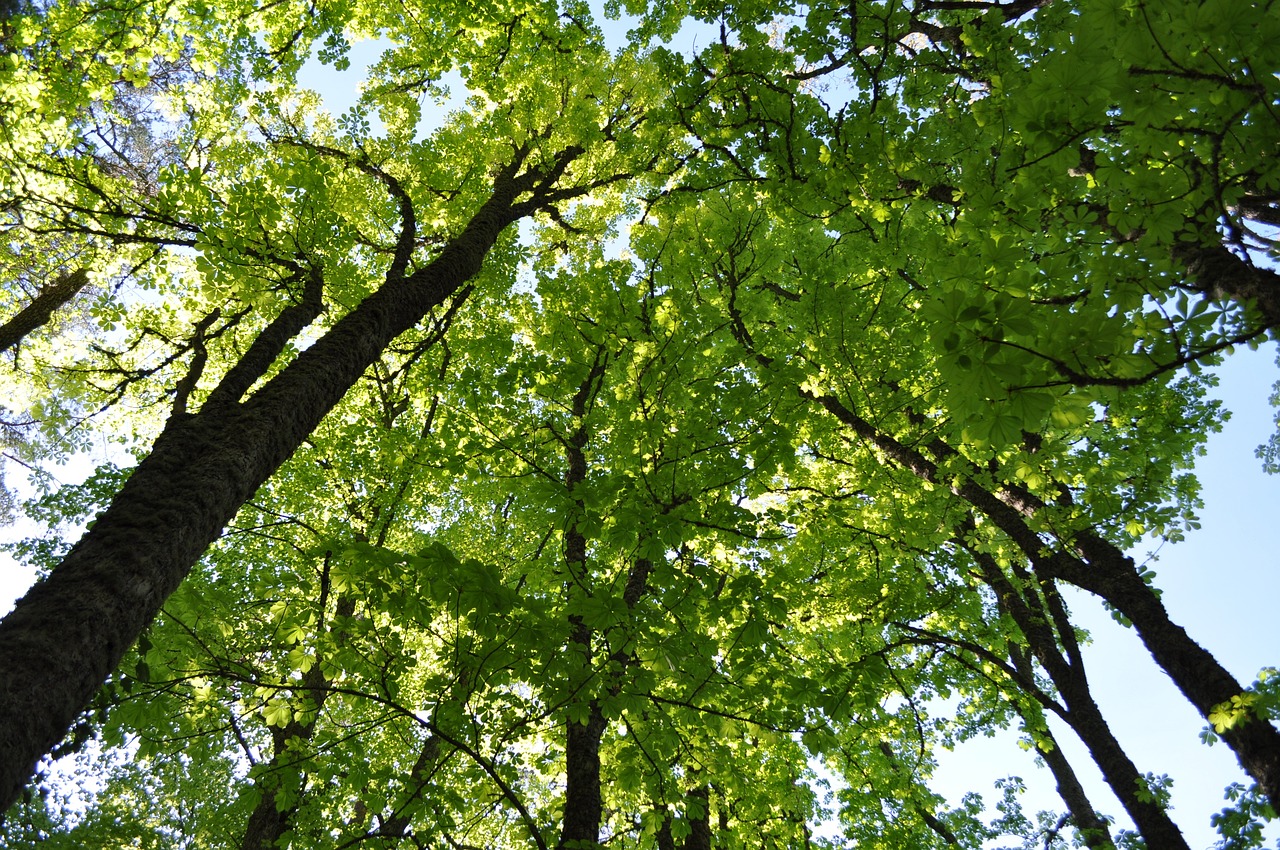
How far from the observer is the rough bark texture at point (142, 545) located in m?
1.98

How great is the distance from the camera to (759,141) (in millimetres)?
4934

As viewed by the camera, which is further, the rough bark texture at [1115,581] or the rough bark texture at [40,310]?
the rough bark texture at [40,310]

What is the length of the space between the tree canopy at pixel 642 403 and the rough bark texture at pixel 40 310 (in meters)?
0.08

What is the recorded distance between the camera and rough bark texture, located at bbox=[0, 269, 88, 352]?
10.1 meters

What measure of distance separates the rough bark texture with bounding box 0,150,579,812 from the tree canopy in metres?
0.02

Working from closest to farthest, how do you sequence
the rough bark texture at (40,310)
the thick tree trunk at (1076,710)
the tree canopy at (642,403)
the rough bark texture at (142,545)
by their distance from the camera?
the rough bark texture at (142,545), the tree canopy at (642,403), the thick tree trunk at (1076,710), the rough bark texture at (40,310)

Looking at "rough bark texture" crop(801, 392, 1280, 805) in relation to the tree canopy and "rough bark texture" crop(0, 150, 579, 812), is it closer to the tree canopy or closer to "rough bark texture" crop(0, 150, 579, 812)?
the tree canopy

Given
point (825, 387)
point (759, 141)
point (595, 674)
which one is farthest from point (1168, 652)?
point (759, 141)

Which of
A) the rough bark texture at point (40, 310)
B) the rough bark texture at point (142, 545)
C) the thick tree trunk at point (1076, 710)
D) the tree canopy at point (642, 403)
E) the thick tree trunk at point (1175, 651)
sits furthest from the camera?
the rough bark texture at point (40, 310)

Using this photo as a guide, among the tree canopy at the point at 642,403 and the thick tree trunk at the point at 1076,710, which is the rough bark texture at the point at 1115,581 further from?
the thick tree trunk at the point at 1076,710

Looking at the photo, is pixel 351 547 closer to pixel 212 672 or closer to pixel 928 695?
pixel 212 672

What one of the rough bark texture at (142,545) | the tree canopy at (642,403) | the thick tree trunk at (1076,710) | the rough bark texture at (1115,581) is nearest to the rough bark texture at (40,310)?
the tree canopy at (642,403)

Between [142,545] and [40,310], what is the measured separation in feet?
39.8

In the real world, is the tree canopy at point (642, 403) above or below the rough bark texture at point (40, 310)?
below
